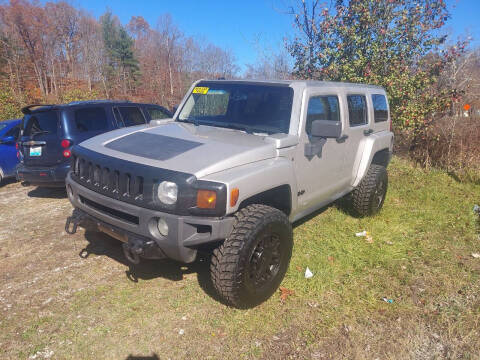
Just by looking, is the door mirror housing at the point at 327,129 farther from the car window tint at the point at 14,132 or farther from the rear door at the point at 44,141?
the car window tint at the point at 14,132

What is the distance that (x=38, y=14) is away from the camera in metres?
26.1

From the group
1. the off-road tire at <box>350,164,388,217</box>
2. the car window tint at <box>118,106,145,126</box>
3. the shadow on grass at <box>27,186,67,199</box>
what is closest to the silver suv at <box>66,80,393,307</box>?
the off-road tire at <box>350,164,388,217</box>

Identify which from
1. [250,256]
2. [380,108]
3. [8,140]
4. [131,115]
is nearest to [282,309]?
[250,256]

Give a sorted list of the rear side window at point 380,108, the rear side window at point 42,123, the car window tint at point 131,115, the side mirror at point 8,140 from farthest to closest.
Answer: the side mirror at point 8,140, the car window tint at point 131,115, the rear side window at point 42,123, the rear side window at point 380,108

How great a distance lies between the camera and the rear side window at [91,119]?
556 centimetres

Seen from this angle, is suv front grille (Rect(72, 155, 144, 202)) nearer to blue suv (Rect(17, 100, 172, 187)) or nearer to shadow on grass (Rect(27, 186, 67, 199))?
blue suv (Rect(17, 100, 172, 187))

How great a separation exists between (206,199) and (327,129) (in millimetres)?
1422

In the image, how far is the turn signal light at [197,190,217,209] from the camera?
236 centimetres

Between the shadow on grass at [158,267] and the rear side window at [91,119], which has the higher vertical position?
the rear side window at [91,119]

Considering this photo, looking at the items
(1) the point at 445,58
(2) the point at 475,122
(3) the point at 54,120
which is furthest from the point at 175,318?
(1) the point at 445,58

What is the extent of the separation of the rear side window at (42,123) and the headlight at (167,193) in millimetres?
3901

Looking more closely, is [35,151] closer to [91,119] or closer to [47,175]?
[47,175]

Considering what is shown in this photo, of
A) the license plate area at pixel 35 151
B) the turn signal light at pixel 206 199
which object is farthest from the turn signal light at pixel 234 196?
the license plate area at pixel 35 151

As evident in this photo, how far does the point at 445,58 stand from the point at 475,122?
1933mm
